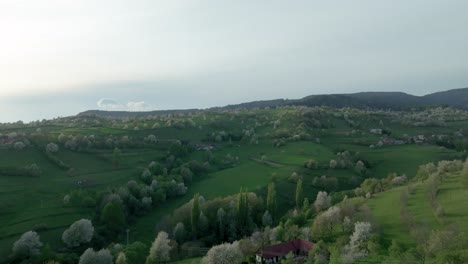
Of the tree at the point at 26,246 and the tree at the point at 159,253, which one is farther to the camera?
the tree at the point at 26,246

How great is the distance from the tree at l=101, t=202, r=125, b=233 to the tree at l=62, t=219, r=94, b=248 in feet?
29.4

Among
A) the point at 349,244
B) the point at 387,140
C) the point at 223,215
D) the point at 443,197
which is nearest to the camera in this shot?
the point at 349,244

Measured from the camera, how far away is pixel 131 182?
108 meters

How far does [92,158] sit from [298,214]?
75.0 meters

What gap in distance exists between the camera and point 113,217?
89.8 meters

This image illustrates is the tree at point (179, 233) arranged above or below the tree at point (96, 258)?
below

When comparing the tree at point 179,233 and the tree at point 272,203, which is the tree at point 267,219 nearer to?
the tree at point 272,203

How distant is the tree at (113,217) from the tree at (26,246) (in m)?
17.5

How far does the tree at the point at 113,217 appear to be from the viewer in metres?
→ 89.5

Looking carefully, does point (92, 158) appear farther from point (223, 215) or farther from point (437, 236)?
point (437, 236)

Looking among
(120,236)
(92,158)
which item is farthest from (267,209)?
(92,158)

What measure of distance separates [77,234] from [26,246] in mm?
9459

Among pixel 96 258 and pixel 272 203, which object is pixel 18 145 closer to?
pixel 96 258

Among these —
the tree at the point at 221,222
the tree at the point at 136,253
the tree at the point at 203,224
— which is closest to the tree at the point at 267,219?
the tree at the point at 221,222
